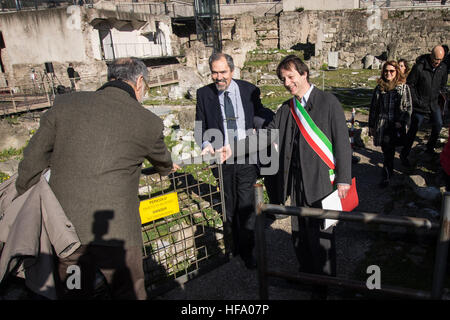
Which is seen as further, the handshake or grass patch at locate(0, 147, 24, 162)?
grass patch at locate(0, 147, 24, 162)

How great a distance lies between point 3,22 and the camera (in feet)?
61.8

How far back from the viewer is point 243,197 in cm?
342

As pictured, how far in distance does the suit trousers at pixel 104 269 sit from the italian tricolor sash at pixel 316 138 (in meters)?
1.55

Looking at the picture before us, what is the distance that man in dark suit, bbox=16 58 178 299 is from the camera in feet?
6.54

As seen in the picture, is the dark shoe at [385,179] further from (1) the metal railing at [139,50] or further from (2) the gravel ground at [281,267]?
(1) the metal railing at [139,50]

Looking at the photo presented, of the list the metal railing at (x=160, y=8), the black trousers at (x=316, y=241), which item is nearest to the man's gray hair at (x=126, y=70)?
the black trousers at (x=316, y=241)

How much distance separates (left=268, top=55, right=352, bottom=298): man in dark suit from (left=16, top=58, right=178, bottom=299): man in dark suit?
1.20m

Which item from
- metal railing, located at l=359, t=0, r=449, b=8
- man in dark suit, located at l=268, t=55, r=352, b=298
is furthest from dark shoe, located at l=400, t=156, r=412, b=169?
metal railing, located at l=359, t=0, r=449, b=8

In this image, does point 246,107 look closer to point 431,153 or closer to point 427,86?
point 427,86

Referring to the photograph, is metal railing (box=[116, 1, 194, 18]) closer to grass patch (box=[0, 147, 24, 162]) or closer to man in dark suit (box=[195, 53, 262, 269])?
grass patch (box=[0, 147, 24, 162])

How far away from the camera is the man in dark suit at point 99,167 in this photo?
6.54 ft

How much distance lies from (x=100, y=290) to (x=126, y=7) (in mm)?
26684
